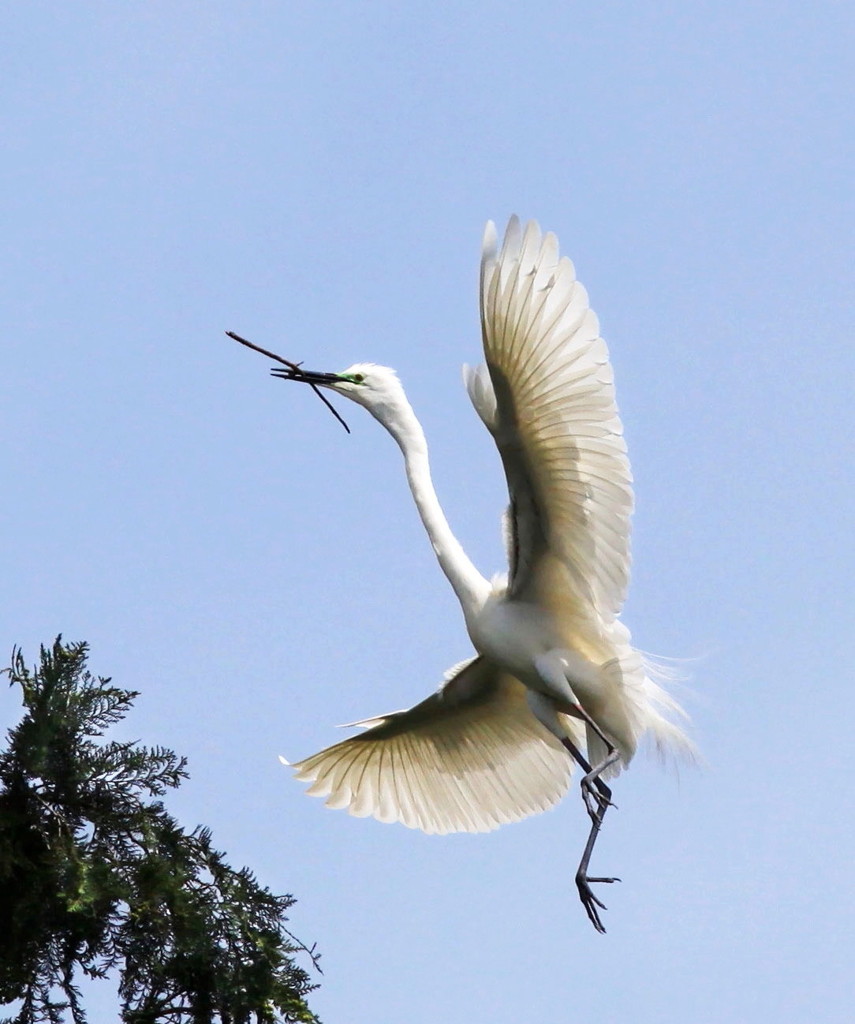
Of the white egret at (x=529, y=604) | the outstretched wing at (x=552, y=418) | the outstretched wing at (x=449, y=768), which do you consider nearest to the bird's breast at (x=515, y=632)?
the white egret at (x=529, y=604)

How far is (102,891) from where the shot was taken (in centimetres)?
484

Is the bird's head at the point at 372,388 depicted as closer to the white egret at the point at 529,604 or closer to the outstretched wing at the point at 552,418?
the white egret at the point at 529,604

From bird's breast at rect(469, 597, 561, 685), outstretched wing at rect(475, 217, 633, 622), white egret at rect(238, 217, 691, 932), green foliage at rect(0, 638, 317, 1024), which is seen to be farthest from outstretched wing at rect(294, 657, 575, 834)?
green foliage at rect(0, 638, 317, 1024)

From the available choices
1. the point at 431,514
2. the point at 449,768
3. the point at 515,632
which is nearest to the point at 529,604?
the point at 515,632

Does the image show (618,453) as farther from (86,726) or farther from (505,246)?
(86,726)

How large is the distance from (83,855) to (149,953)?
383 mm

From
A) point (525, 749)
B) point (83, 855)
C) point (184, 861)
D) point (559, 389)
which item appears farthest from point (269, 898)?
point (525, 749)

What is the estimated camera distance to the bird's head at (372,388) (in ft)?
25.9

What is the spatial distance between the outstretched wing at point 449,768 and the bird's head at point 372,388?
1657 millimetres

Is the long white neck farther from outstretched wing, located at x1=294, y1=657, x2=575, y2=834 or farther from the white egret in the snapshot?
outstretched wing, located at x1=294, y1=657, x2=575, y2=834

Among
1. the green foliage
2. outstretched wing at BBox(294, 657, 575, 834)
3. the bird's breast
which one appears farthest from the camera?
outstretched wing at BBox(294, 657, 575, 834)

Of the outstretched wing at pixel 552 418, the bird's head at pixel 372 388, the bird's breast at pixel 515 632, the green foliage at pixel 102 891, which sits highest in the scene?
the bird's head at pixel 372 388

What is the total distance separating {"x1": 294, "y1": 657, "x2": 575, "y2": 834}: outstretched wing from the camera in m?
8.49

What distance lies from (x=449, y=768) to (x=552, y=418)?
2855 mm
